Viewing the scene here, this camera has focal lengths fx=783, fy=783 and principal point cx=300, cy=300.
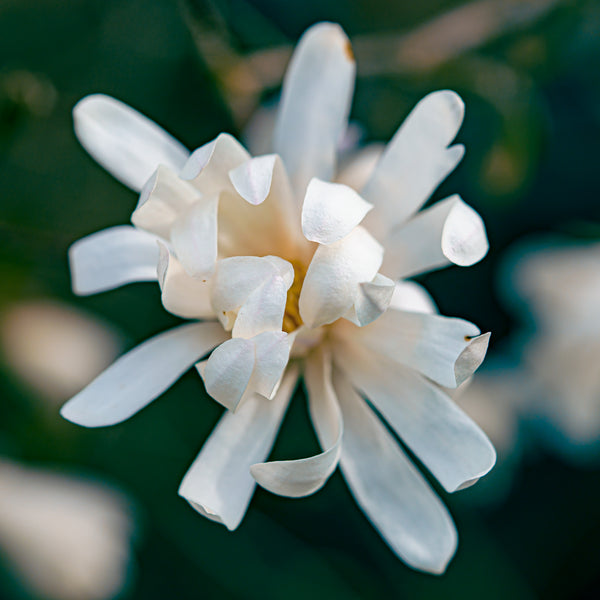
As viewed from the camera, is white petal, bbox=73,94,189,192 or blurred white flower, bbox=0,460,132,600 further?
blurred white flower, bbox=0,460,132,600

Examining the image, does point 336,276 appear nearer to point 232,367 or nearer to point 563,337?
point 232,367

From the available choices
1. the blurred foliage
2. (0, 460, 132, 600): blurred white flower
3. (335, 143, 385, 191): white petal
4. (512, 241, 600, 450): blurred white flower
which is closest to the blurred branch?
the blurred foliage

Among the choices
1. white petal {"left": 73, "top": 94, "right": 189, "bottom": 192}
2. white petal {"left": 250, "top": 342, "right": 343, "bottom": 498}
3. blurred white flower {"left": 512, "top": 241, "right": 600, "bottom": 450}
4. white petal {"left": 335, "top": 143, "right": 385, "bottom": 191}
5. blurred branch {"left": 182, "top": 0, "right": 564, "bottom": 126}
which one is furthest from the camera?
blurred white flower {"left": 512, "top": 241, "right": 600, "bottom": 450}

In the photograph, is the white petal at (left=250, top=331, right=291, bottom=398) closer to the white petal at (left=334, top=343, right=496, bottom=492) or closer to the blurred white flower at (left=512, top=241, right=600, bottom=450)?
the white petal at (left=334, top=343, right=496, bottom=492)

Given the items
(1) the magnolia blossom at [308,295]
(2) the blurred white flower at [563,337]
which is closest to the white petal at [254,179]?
(1) the magnolia blossom at [308,295]

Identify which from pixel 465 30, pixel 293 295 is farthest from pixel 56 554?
pixel 465 30

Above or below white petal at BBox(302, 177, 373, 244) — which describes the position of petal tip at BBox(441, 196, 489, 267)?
below

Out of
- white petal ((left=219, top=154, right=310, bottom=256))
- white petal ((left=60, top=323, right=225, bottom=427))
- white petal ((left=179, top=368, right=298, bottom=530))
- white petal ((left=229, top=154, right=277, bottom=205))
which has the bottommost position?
white petal ((left=179, top=368, right=298, bottom=530))
